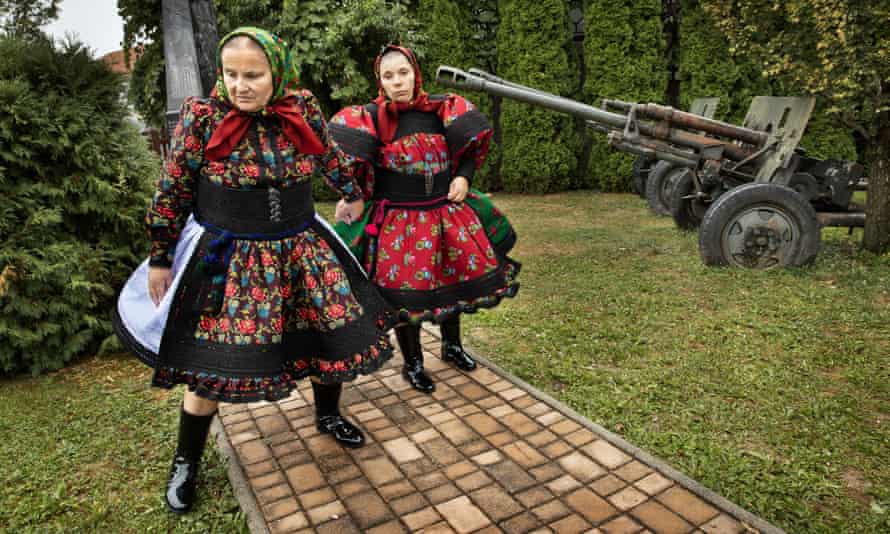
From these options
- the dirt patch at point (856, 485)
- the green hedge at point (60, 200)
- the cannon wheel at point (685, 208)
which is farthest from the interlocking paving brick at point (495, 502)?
the cannon wheel at point (685, 208)

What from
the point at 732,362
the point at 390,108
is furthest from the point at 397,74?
the point at 732,362

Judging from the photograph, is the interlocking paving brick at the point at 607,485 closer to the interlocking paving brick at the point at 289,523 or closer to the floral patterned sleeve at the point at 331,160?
the interlocking paving brick at the point at 289,523

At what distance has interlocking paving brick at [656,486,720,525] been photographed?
2.31m

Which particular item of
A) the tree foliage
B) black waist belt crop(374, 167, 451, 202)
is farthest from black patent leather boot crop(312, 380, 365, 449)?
the tree foliage

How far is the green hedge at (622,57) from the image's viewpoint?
9.93 meters

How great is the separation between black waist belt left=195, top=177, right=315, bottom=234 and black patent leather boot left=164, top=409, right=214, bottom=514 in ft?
2.59

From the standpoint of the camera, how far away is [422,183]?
10.3 feet

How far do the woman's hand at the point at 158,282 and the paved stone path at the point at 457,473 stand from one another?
34.9 inches

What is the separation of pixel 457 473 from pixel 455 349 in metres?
1.13

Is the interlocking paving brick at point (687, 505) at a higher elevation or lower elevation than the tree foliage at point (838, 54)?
lower

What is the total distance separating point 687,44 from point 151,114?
888 centimetres

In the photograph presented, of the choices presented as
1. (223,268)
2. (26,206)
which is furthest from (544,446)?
(26,206)

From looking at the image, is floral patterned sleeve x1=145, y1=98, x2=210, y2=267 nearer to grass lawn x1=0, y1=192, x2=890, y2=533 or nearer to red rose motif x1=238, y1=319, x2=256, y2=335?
red rose motif x1=238, y1=319, x2=256, y2=335

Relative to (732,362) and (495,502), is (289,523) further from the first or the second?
(732,362)
